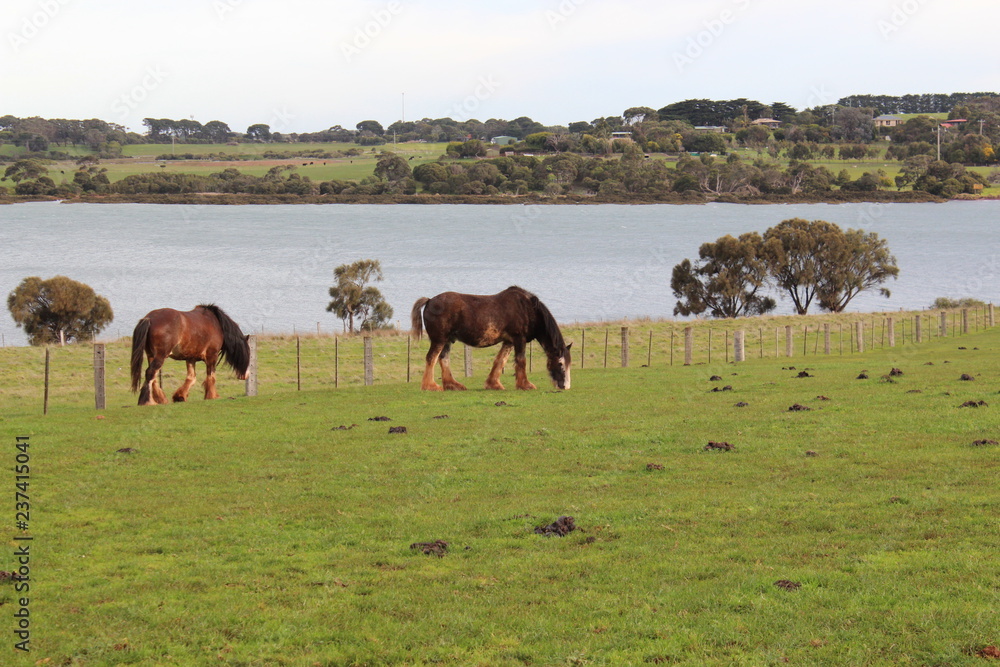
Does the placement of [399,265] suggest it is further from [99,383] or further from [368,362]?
[99,383]

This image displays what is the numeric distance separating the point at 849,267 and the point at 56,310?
61.2 meters

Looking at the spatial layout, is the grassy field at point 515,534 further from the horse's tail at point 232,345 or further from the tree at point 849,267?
the tree at point 849,267

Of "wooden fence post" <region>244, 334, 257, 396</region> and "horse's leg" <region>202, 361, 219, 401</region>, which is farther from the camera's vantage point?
"wooden fence post" <region>244, 334, 257, 396</region>

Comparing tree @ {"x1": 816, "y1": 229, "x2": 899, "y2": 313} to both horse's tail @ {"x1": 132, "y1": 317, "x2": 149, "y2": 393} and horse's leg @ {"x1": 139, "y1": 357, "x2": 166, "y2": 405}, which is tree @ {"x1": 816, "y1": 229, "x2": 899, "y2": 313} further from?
horse's tail @ {"x1": 132, "y1": 317, "x2": 149, "y2": 393}

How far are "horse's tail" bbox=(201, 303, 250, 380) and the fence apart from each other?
1.60 feet

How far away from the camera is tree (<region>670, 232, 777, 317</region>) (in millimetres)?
77062

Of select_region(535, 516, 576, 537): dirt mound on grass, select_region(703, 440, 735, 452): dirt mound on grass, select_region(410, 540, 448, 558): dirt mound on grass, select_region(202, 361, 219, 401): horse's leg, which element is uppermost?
select_region(202, 361, 219, 401): horse's leg

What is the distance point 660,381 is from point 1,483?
16428 millimetres

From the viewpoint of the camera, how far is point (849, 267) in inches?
3177

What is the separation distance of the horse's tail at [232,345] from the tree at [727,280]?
58.1 m

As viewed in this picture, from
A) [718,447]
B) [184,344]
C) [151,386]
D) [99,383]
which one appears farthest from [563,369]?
[99,383]

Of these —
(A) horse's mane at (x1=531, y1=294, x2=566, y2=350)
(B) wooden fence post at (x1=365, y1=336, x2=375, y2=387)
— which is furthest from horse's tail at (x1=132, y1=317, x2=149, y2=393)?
(A) horse's mane at (x1=531, y1=294, x2=566, y2=350)

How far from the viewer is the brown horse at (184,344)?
20031 millimetres

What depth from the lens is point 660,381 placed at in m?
24.9
